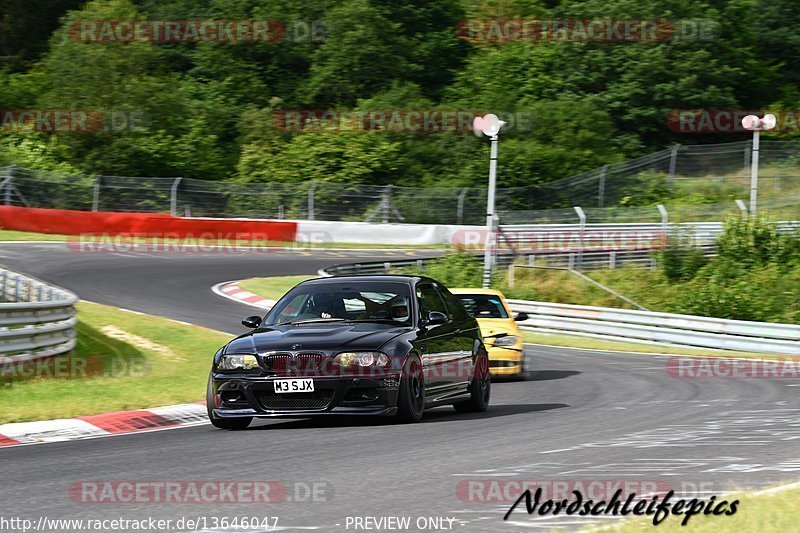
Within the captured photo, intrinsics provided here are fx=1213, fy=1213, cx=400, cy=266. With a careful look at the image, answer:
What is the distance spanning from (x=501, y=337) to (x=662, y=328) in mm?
9417

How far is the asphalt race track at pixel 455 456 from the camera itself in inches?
262

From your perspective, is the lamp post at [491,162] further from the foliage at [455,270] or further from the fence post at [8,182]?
the fence post at [8,182]

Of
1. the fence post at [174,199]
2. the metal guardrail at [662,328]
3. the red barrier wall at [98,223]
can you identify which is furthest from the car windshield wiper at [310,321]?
the fence post at [174,199]

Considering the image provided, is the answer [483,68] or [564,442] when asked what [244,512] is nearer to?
[564,442]

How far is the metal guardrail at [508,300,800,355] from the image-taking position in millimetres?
23500

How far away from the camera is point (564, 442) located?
9.57 metres

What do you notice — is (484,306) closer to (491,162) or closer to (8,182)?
(491,162)

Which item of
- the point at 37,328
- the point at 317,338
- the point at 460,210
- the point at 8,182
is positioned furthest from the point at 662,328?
the point at 8,182

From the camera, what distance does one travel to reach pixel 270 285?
3084cm

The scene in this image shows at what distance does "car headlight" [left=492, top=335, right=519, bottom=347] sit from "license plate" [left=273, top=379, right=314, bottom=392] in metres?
7.12

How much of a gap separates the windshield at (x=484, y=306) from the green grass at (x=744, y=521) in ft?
37.9

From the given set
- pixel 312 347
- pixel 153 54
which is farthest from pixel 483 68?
pixel 312 347
